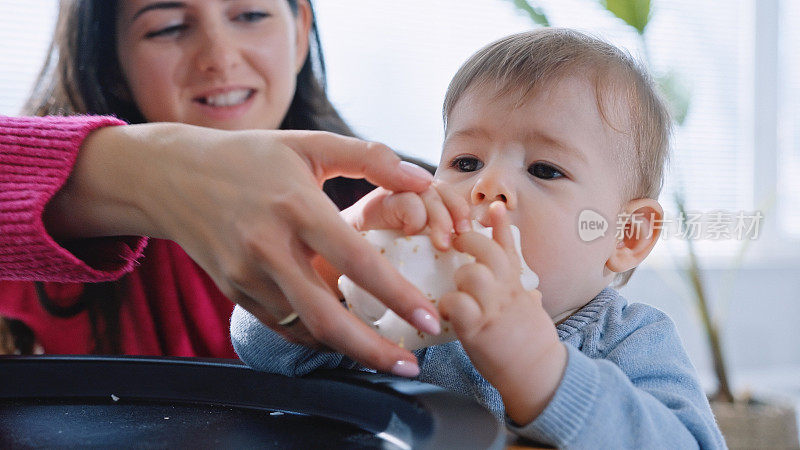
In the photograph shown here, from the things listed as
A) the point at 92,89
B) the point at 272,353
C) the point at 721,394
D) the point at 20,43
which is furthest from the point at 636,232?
the point at 20,43

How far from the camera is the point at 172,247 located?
137cm

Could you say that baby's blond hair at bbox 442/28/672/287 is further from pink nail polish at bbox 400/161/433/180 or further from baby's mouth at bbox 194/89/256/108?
baby's mouth at bbox 194/89/256/108

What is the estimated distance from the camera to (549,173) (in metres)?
0.84

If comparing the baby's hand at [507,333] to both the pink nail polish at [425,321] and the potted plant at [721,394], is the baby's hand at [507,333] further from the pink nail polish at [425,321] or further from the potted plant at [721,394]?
the potted plant at [721,394]

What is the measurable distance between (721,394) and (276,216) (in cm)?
195

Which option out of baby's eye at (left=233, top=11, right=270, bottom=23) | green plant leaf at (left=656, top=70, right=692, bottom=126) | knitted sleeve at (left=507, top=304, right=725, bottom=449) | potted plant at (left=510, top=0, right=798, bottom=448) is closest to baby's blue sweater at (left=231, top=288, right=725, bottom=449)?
knitted sleeve at (left=507, top=304, right=725, bottom=449)

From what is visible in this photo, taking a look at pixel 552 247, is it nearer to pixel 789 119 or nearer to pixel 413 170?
pixel 413 170

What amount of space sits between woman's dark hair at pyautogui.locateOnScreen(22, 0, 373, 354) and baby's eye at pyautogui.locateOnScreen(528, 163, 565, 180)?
616 millimetres

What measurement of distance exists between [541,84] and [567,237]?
19cm

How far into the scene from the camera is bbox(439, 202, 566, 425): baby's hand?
1.88ft

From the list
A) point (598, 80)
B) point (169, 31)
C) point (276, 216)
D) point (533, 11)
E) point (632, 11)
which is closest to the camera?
point (276, 216)

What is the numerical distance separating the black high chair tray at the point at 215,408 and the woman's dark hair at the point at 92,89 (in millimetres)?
632

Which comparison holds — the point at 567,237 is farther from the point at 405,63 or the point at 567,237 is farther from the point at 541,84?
the point at 405,63

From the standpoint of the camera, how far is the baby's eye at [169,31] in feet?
4.16
